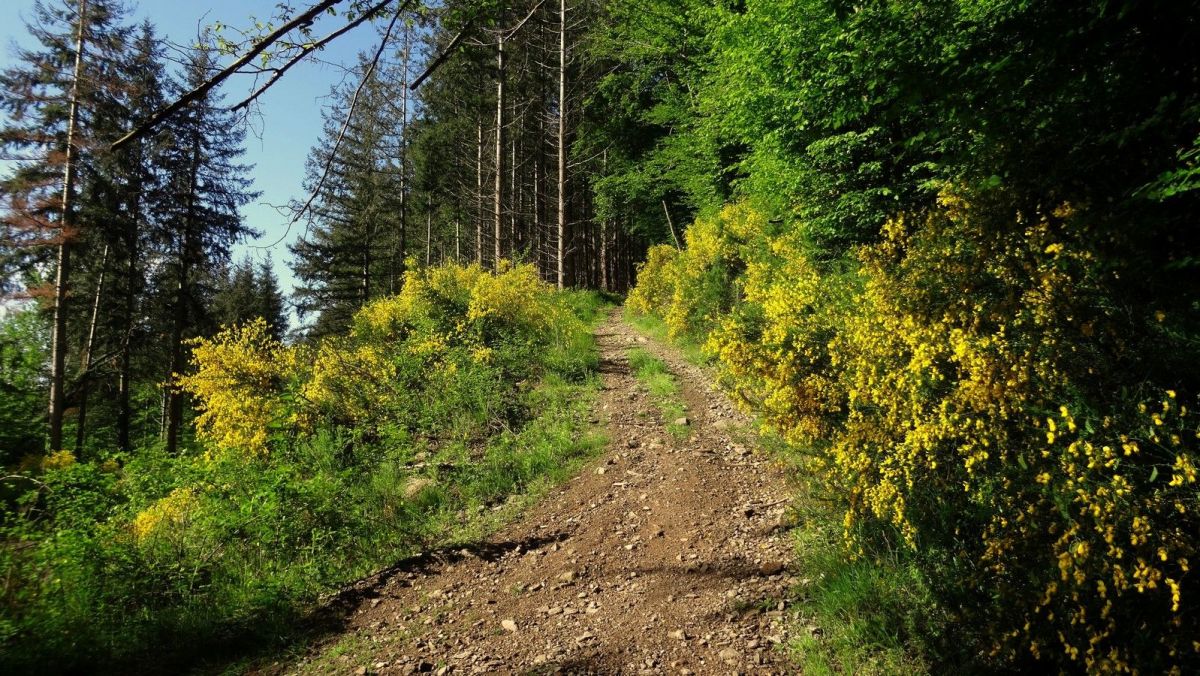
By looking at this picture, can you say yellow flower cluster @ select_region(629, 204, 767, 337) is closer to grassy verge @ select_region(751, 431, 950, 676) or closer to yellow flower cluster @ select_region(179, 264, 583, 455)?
yellow flower cluster @ select_region(179, 264, 583, 455)

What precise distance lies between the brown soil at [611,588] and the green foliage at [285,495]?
593mm

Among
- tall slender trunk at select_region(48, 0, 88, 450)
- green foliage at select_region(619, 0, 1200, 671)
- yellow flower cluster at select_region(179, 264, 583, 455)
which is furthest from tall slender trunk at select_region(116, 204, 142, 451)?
green foliage at select_region(619, 0, 1200, 671)

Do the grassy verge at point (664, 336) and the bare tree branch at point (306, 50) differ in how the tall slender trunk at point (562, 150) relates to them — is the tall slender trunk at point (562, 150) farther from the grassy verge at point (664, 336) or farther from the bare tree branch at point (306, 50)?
the bare tree branch at point (306, 50)

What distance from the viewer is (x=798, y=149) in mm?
7363

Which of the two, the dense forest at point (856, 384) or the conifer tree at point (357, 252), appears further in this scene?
the conifer tree at point (357, 252)

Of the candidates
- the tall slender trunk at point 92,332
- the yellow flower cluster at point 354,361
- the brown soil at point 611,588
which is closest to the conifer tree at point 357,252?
the tall slender trunk at point 92,332

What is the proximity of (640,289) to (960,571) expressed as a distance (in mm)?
13559

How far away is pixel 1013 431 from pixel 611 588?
284 cm

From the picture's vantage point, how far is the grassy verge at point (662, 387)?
21.7 feet

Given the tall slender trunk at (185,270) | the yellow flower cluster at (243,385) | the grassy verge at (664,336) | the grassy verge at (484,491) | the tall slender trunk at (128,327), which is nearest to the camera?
the grassy verge at (484,491)

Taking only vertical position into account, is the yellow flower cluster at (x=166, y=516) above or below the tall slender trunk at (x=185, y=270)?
below

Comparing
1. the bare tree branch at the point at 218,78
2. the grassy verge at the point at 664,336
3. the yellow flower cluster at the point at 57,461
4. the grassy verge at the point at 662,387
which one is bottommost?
the yellow flower cluster at the point at 57,461

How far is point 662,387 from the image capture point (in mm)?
8078

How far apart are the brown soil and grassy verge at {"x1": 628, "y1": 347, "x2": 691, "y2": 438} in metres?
0.95
